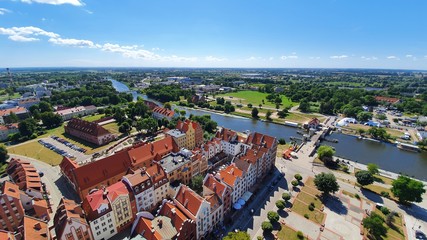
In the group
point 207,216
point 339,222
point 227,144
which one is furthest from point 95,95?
point 339,222

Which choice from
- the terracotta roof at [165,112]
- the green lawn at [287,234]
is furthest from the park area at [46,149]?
the green lawn at [287,234]

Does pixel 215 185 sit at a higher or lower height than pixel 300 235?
higher

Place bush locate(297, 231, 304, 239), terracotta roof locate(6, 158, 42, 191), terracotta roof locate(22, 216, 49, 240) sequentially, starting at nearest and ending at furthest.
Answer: terracotta roof locate(22, 216, 49, 240) < bush locate(297, 231, 304, 239) < terracotta roof locate(6, 158, 42, 191)

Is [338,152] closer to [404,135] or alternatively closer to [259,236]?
[404,135]

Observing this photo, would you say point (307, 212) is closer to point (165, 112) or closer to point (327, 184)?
point (327, 184)

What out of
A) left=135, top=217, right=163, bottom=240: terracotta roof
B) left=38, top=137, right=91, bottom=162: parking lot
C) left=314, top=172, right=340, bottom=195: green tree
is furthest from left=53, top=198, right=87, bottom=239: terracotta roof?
left=314, top=172, right=340, bottom=195: green tree

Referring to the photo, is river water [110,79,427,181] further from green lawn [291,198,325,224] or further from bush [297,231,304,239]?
bush [297,231,304,239]

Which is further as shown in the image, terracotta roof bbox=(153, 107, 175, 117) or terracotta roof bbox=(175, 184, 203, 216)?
terracotta roof bbox=(153, 107, 175, 117)

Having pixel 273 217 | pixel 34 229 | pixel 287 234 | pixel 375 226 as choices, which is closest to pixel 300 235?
pixel 287 234
